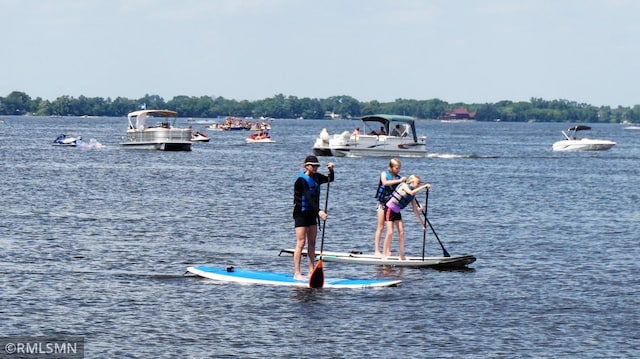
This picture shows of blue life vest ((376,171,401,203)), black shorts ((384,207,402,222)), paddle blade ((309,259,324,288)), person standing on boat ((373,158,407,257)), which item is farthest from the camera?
black shorts ((384,207,402,222))

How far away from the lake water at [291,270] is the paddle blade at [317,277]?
1.10 feet

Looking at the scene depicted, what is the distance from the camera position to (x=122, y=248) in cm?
3030

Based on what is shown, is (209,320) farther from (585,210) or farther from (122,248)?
(585,210)

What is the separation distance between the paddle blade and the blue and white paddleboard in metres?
0.18

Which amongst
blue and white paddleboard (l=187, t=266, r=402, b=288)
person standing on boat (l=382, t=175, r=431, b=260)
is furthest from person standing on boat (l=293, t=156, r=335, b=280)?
person standing on boat (l=382, t=175, r=431, b=260)

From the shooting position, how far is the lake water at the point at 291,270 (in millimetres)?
19625

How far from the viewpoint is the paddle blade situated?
23531 millimetres

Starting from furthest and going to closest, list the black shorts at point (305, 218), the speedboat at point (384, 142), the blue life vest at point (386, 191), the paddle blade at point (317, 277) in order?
the speedboat at point (384, 142), the blue life vest at point (386, 191), the paddle blade at point (317, 277), the black shorts at point (305, 218)

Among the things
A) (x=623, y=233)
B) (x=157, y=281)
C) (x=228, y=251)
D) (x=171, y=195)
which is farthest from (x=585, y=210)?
(x=157, y=281)

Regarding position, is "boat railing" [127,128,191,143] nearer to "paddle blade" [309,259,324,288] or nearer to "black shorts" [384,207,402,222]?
"black shorts" [384,207,402,222]

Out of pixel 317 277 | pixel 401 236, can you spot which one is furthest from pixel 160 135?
pixel 317 277

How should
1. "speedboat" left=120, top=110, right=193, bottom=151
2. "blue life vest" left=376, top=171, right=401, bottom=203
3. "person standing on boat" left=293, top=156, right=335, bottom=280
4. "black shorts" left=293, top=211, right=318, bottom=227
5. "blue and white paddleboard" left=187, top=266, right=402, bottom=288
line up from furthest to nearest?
"speedboat" left=120, top=110, right=193, bottom=151 → "blue life vest" left=376, top=171, right=401, bottom=203 → "blue and white paddleboard" left=187, top=266, right=402, bottom=288 → "black shorts" left=293, top=211, right=318, bottom=227 → "person standing on boat" left=293, top=156, right=335, bottom=280

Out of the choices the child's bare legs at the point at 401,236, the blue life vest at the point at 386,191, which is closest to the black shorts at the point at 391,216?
the child's bare legs at the point at 401,236

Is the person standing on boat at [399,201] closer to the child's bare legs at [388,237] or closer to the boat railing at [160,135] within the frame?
the child's bare legs at [388,237]
